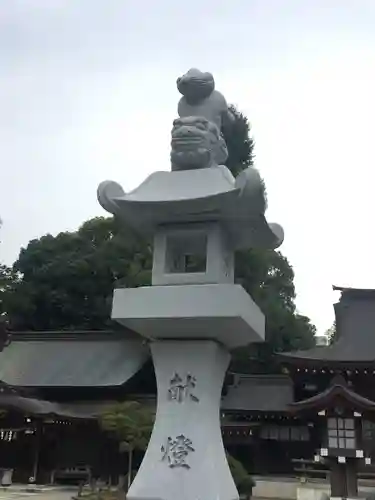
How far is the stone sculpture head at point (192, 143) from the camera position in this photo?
6.93 metres

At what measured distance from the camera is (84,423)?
1762 centimetres

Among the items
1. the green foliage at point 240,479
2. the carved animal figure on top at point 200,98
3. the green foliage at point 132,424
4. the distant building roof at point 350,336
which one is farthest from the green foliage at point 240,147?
the carved animal figure on top at point 200,98

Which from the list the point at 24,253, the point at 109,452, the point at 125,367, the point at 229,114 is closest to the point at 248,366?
the point at 125,367

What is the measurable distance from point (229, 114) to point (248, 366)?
19.0m

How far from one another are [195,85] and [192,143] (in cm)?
78

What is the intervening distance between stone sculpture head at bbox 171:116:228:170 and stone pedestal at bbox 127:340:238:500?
83.5 inches

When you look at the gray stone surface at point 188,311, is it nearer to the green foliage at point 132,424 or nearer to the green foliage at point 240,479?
the green foliage at point 240,479

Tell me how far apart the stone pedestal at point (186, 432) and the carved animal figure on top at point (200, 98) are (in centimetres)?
282

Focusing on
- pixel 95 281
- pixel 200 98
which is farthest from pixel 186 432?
pixel 95 281

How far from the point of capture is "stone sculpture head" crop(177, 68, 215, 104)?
7.14 meters

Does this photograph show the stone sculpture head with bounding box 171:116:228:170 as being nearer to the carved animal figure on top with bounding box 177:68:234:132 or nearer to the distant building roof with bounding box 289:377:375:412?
the carved animal figure on top with bounding box 177:68:234:132

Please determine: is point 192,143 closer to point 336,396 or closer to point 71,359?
point 336,396

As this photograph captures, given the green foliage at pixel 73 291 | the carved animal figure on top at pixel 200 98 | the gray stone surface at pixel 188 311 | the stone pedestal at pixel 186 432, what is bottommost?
the stone pedestal at pixel 186 432

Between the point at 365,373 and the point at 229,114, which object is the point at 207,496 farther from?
the point at 365,373
